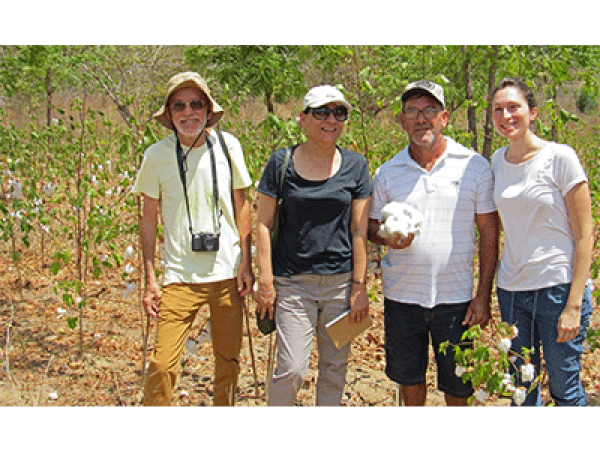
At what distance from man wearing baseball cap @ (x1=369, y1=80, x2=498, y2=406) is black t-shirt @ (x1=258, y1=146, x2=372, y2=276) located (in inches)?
5.8

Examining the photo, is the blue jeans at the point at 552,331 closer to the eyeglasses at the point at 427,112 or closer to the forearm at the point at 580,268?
the forearm at the point at 580,268

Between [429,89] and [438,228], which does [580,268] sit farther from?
[429,89]

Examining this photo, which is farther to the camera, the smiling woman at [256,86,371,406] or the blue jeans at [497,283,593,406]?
the smiling woman at [256,86,371,406]

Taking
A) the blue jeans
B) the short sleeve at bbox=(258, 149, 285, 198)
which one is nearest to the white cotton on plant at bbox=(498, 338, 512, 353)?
the blue jeans

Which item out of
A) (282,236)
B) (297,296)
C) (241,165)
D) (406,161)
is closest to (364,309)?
(297,296)

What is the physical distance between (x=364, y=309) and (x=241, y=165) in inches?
31.8

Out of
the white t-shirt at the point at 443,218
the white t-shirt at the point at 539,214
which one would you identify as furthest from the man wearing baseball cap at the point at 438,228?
Answer: the white t-shirt at the point at 539,214

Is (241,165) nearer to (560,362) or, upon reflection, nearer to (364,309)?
(364,309)

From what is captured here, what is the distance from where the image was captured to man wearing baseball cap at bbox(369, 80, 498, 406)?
2.32 metres

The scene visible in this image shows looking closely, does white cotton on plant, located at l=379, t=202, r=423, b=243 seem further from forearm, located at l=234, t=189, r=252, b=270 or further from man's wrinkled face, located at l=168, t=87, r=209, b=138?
man's wrinkled face, located at l=168, t=87, r=209, b=138

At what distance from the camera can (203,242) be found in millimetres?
2482

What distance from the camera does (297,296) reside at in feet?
7.96

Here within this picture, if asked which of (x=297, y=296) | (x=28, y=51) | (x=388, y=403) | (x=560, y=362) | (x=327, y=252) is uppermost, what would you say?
(x=28, y=51)

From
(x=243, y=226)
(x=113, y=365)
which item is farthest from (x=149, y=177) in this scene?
(x=113, y=365)
